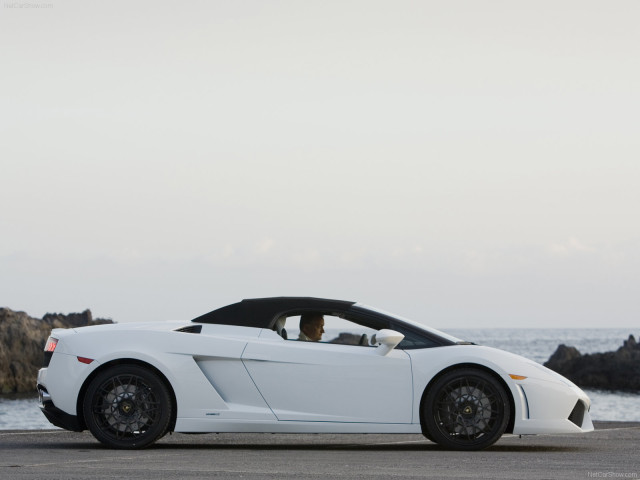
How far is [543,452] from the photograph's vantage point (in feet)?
31.7

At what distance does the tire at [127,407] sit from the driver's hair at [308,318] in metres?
1.41

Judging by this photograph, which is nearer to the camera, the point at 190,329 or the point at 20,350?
the point at 190,329

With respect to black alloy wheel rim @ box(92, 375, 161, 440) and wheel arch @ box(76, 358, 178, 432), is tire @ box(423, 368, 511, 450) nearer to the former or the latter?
wheel arch @ box(76, 358, 178, 432)

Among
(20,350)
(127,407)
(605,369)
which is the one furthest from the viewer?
(605,369)

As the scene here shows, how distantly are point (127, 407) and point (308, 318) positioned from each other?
6.11 feet

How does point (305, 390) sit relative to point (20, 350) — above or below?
below

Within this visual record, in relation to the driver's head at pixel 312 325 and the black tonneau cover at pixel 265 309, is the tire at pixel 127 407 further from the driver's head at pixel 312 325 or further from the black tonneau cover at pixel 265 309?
→ the driver's head at pixel 312 325

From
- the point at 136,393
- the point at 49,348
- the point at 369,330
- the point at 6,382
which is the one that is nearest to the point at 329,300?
the point at 369,330

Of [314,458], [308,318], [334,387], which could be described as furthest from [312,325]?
[314,458]

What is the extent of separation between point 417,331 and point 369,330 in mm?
452

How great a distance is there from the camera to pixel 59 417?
33.5ft

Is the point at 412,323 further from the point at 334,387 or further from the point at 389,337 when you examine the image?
the point at 334,387

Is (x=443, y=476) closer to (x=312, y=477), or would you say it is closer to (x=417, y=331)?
(x=312, y=477)

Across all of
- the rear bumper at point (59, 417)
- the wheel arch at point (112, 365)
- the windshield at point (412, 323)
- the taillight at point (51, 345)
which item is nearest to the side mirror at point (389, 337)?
the windshield at point (412, 323)
